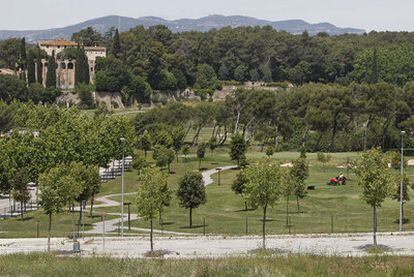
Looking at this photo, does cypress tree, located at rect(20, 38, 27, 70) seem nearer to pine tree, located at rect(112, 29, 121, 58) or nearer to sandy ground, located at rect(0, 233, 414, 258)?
pine tree, located at rect(112, 29, 121, 58)

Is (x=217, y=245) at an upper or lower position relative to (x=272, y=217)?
upper

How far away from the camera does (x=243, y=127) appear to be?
339 feet

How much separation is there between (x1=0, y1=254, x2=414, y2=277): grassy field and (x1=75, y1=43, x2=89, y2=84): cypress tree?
377 ft

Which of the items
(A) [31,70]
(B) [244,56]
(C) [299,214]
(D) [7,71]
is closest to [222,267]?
(C) [299,214]

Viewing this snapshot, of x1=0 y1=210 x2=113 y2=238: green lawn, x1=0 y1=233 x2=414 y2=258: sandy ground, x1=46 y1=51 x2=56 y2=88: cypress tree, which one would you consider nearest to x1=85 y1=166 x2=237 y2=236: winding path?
x1=0 y1=210 x2=113 y2=238: green lawn

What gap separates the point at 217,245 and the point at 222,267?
1088 centimetres

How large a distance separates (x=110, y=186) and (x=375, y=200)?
123 feet

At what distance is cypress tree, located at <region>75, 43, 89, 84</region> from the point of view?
146m

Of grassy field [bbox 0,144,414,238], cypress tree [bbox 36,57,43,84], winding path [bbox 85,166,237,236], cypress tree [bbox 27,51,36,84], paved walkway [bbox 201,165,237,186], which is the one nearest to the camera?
grassy field [bbox 0,144,414,238]

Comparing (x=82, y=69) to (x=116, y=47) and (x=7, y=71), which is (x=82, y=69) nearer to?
(x=116, y=47)

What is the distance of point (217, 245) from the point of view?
4066 cm

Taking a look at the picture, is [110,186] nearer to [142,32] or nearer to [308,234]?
[308,234]

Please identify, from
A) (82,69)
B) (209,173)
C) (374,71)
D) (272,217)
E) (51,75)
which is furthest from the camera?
(82,69)

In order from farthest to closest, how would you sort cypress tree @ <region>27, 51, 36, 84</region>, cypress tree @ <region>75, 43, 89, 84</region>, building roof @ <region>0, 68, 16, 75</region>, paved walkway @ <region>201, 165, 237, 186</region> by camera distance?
building roof @ <region>0, 68, 16, 75</region> → cypress tree @ <region>75, 43, 89, 84</region> → cypress tree @ <region>27, 51, 36, 84</region> → paved walkway @ <region>201, 165, 237, 186</region>
